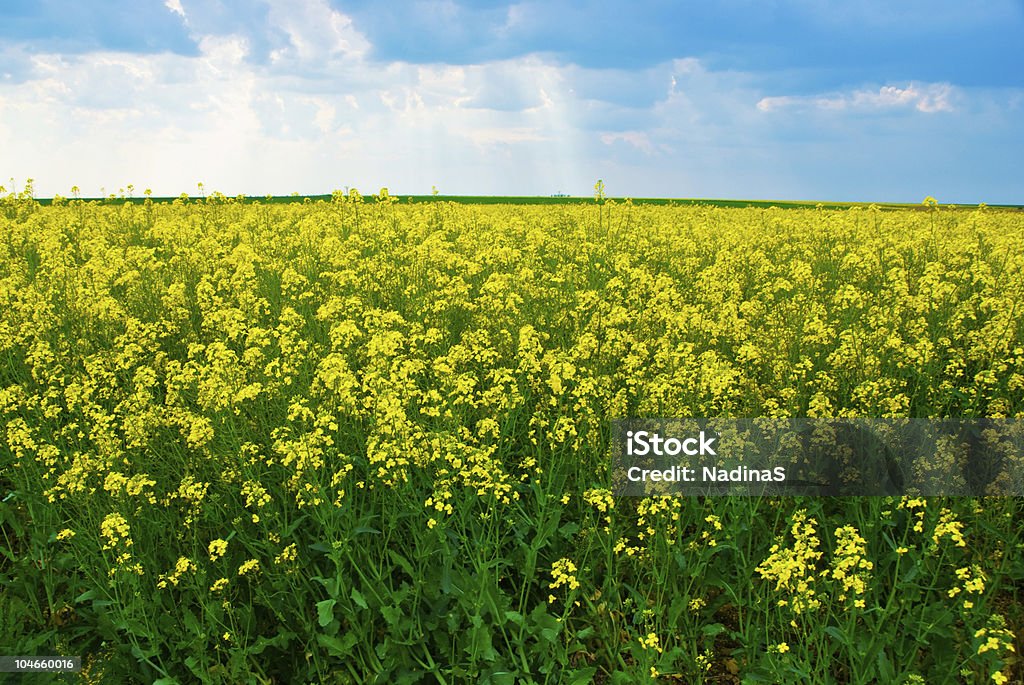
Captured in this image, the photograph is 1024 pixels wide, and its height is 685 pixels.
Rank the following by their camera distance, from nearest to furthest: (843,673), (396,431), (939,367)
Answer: (396,431), (843,673), (939,367)

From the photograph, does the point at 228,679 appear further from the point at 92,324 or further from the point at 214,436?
the point at 92,324

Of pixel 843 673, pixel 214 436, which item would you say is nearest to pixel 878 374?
pixel 843 673

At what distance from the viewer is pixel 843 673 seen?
4.18 m

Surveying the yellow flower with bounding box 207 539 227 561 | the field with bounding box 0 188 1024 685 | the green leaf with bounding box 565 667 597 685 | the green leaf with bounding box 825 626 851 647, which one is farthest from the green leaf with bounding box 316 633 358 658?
the green leaf with bounding box 825 626 851 647

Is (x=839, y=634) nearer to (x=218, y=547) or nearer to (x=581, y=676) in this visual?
(x=581, y=676)

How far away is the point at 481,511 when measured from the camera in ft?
13.5

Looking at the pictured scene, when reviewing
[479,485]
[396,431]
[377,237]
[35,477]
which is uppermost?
[377,237]

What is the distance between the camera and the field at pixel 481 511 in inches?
149

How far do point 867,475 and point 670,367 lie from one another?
1365 mm

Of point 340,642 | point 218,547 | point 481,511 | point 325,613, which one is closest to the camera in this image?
point 325,613

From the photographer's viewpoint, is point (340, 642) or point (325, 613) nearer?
point (325, 613)

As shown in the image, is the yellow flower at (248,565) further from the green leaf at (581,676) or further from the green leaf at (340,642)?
the green leaf at (581,676)

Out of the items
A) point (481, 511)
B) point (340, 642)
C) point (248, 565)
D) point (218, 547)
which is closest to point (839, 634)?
point (481, 511)

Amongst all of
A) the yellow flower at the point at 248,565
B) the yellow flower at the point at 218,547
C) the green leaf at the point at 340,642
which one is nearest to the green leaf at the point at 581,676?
the green leaf at the point at 340,642
